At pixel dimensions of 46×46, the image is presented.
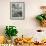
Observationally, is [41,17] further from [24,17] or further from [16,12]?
[16,12]

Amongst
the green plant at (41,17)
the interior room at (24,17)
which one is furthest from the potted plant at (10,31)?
the green plant at (41,17)

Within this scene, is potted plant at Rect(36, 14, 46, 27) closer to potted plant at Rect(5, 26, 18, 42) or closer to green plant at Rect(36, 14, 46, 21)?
green plant at Rect(36, 14, 46, 21)

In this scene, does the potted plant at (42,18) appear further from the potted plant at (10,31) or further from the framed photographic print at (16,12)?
the potted plant at (10,31)

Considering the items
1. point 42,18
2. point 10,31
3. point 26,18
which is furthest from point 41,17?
point 10,31

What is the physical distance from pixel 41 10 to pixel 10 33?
70 centimetres

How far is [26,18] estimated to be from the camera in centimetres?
328

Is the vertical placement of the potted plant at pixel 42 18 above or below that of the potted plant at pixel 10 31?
above

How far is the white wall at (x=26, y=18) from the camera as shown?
3.28m

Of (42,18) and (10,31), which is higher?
(42,18)

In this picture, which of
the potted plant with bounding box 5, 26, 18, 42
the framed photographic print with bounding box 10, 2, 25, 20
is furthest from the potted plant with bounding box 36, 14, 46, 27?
the potted plant with bounding box 5, 26, 18, 42

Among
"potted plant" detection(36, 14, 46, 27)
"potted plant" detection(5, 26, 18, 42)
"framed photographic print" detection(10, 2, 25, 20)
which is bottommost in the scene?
"potted plant" detection(5, 26, 18, 42)

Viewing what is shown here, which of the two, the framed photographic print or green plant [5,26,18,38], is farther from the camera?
the framed photographic print

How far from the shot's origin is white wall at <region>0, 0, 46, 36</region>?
10.7ft

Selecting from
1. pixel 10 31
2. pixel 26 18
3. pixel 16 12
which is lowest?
pixel 10 31
